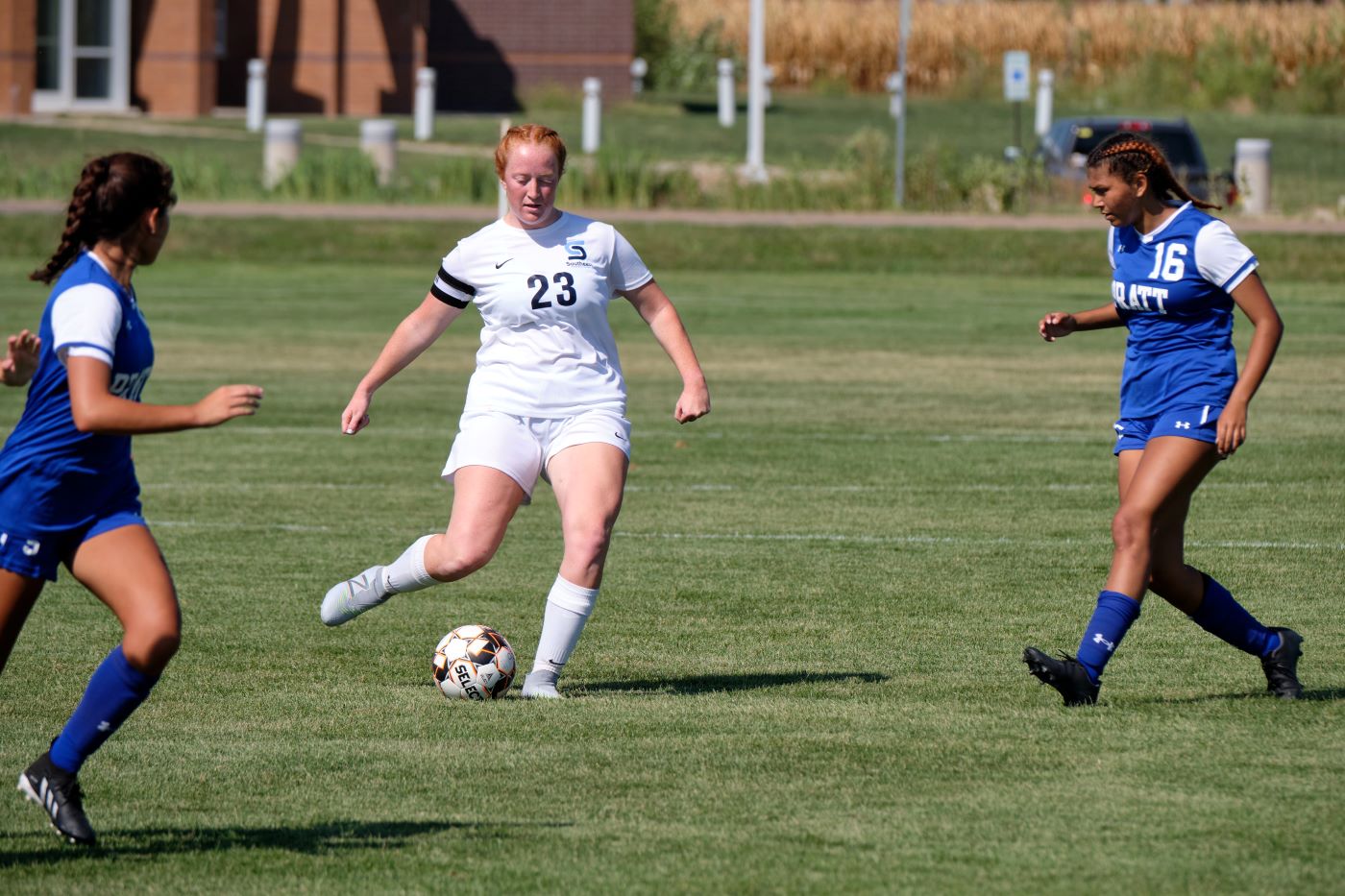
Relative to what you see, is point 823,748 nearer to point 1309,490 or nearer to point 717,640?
point 717,640

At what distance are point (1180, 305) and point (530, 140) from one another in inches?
91.9

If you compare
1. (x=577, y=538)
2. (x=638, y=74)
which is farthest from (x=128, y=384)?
(x=638, y=74)

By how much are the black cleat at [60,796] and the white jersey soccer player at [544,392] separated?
2220mm

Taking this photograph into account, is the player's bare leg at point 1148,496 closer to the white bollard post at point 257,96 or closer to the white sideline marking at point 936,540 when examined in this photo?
the white sideline marking at point 936,540

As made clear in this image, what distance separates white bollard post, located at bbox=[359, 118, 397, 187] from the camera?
36.2 m

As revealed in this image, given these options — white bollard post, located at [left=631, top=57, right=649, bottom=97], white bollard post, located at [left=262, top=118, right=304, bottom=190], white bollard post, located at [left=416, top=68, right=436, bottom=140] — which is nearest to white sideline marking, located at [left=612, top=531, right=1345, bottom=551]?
white bollard post, located at [left=262, top=118, right=304, bottom=190]

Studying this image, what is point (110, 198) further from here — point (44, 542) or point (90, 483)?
point (44, 542)

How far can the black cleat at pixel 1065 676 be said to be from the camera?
7074mm

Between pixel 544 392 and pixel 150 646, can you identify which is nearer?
pixel 150 646

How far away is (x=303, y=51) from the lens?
5541 cm

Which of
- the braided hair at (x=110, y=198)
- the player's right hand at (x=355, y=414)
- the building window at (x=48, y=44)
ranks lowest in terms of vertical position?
the player's right hand at (x=355, y=414)

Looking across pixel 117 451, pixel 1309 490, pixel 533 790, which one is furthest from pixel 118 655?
pixel 1309 490

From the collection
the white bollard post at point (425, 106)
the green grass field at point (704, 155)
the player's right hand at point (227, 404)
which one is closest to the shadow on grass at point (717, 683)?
the player's right hand at point (227, 404)

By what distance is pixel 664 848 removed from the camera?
18.6ft
